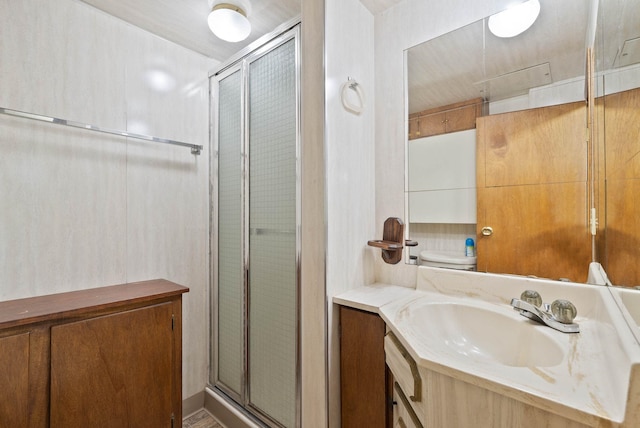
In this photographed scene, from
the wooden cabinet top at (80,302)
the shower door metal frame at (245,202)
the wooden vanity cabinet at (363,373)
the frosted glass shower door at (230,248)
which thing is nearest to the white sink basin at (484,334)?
the wooden vanity cabinet at (363,373)

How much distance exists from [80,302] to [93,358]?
257 millimetres

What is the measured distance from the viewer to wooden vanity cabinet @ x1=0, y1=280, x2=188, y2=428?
3.71ft

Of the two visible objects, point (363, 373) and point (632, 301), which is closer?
point (632, 301)

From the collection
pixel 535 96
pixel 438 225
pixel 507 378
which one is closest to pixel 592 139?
pixel 535 96

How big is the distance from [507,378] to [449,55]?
1.40 meters

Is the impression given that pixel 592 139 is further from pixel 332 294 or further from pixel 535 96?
pixel 332 294

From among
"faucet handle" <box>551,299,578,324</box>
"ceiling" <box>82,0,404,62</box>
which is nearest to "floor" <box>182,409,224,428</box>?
"faucet handle" <box>551,299,578,324</box>

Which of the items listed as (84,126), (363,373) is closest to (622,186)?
(363,373)

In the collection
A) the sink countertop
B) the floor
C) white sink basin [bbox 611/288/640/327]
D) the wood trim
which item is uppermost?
the wood trim

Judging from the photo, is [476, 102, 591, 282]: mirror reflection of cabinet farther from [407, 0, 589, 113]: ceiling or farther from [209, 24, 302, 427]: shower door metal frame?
[209, 24, 302, 427]: shower door metal frame

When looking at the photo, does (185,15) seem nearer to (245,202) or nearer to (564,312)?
(245,202)

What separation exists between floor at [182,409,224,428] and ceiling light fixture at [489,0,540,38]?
2638 millimetres

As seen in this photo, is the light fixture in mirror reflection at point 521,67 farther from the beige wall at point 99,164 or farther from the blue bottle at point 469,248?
the beige wall at point 99,164

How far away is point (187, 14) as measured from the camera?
1.68 metres
